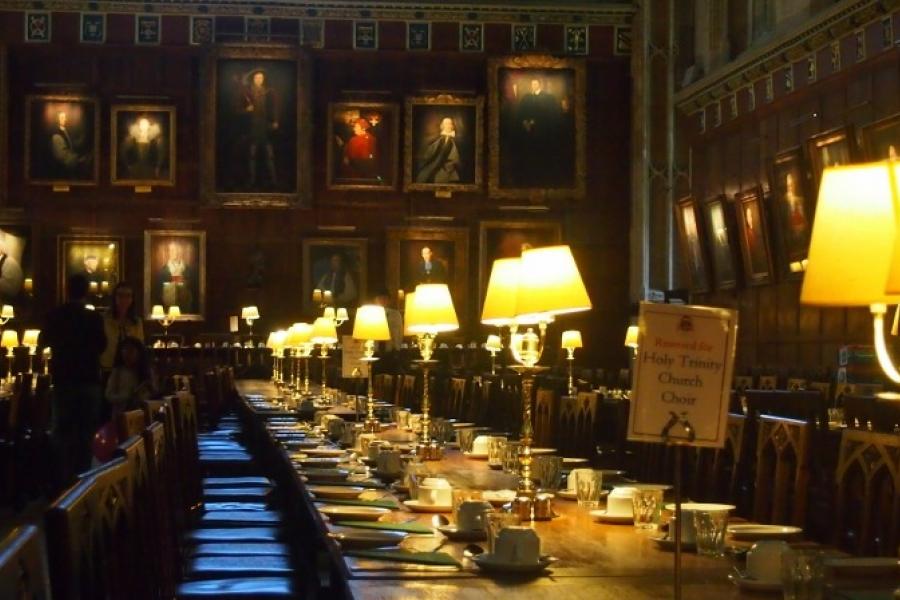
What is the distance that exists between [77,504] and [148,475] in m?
1.60

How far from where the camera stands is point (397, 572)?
3.39m

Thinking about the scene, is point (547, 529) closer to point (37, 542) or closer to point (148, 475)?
point (148, 475)

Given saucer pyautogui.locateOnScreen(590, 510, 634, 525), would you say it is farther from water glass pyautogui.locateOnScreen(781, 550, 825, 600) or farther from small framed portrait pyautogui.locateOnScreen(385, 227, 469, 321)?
small framed portrait pyautogui.locateOnScreen(385, 227, 469, 321)

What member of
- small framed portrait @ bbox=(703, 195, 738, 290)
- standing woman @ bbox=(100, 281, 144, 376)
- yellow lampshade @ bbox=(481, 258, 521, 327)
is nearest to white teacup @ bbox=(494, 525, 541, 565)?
yellow lampshade @ bbox=(481, 258, 521, 327)

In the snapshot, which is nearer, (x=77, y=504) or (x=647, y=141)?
(x=77, y=504)

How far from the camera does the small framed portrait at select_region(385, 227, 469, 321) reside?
80.3 feet

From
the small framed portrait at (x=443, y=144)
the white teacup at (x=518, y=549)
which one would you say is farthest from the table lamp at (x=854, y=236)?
the small framed portrait at (x=443, y=144)

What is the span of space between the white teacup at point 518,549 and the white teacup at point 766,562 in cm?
50

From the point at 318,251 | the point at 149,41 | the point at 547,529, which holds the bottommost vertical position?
the point at 547,529

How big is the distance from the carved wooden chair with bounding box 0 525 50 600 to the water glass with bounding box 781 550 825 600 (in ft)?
4.68

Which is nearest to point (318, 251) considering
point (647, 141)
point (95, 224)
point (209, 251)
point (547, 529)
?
point (209, 251)

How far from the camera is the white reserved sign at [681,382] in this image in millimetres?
2643

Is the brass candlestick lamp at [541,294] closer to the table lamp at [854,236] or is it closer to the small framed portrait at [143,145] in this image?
the table lamp at [854,236]

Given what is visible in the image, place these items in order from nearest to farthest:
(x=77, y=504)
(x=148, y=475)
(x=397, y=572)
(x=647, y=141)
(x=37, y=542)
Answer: (x=37, y=542)
(x=77, y=504)
(x=397, y=572)
(x=148, y=475)
(x=647, y=141)
